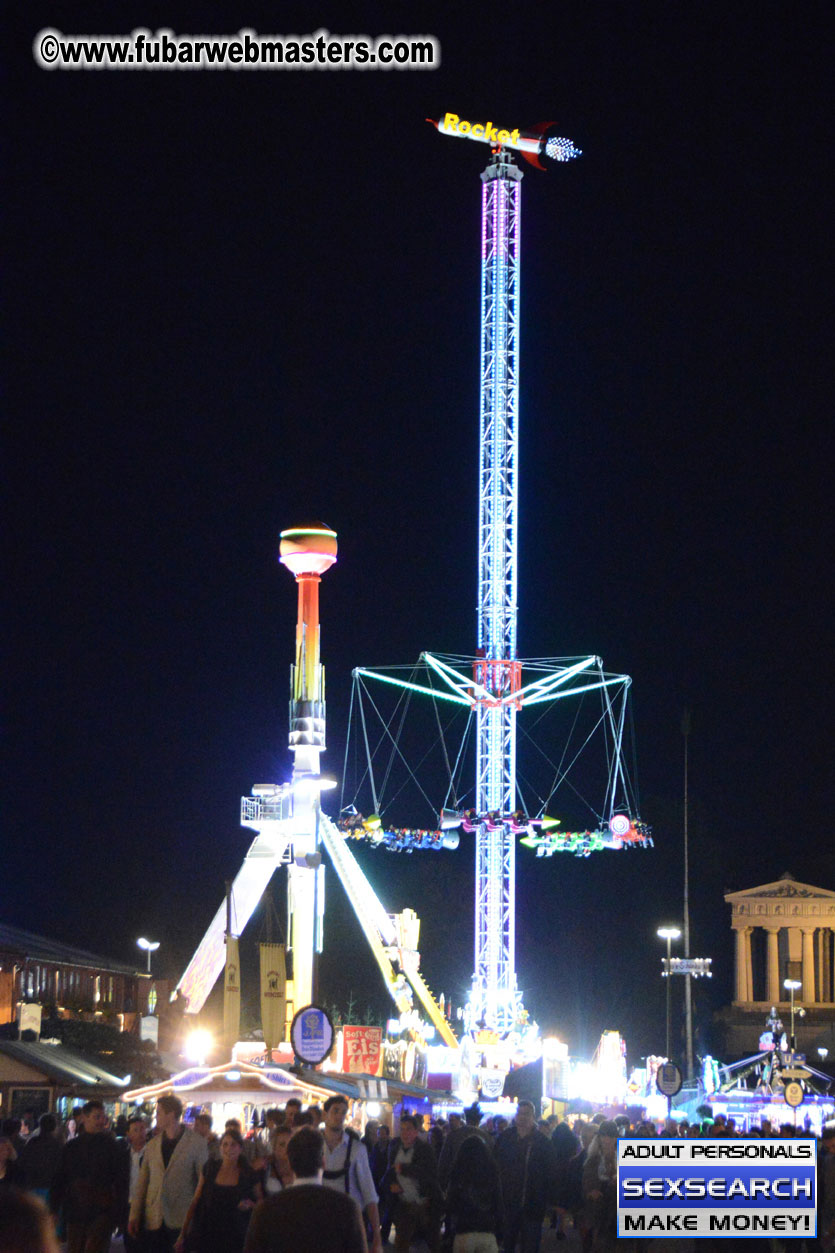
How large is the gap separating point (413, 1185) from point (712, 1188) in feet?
15.5

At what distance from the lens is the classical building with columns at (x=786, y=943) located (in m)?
97.4

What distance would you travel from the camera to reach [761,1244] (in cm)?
1365

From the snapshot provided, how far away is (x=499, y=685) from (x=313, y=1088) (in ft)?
91.7

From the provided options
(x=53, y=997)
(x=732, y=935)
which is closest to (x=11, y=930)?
(x=53, y=997)

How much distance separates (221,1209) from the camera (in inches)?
497

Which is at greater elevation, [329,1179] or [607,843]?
[607,843]

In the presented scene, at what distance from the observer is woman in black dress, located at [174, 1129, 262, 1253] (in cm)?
1251

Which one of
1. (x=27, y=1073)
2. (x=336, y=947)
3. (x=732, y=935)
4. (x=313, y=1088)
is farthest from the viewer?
(x=732, y=935)

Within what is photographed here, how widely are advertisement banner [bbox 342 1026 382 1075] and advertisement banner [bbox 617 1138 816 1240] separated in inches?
1175

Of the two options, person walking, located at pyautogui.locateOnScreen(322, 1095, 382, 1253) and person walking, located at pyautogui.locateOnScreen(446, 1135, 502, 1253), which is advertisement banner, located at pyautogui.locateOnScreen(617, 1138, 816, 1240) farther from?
person walking, located at pyautogui.locateOnScreen(322, 1095, 382, 1253)

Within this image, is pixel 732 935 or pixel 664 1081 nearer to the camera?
pixel 664 1081

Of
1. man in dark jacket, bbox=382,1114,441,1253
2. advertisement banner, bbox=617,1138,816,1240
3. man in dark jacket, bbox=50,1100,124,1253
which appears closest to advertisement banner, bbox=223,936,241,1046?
man in dark jacket, bbox=382,1114,441,1253

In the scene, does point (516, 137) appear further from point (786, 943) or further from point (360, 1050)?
point (786, 943)

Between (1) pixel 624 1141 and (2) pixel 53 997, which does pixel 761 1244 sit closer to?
(1) pixel 624 1141
